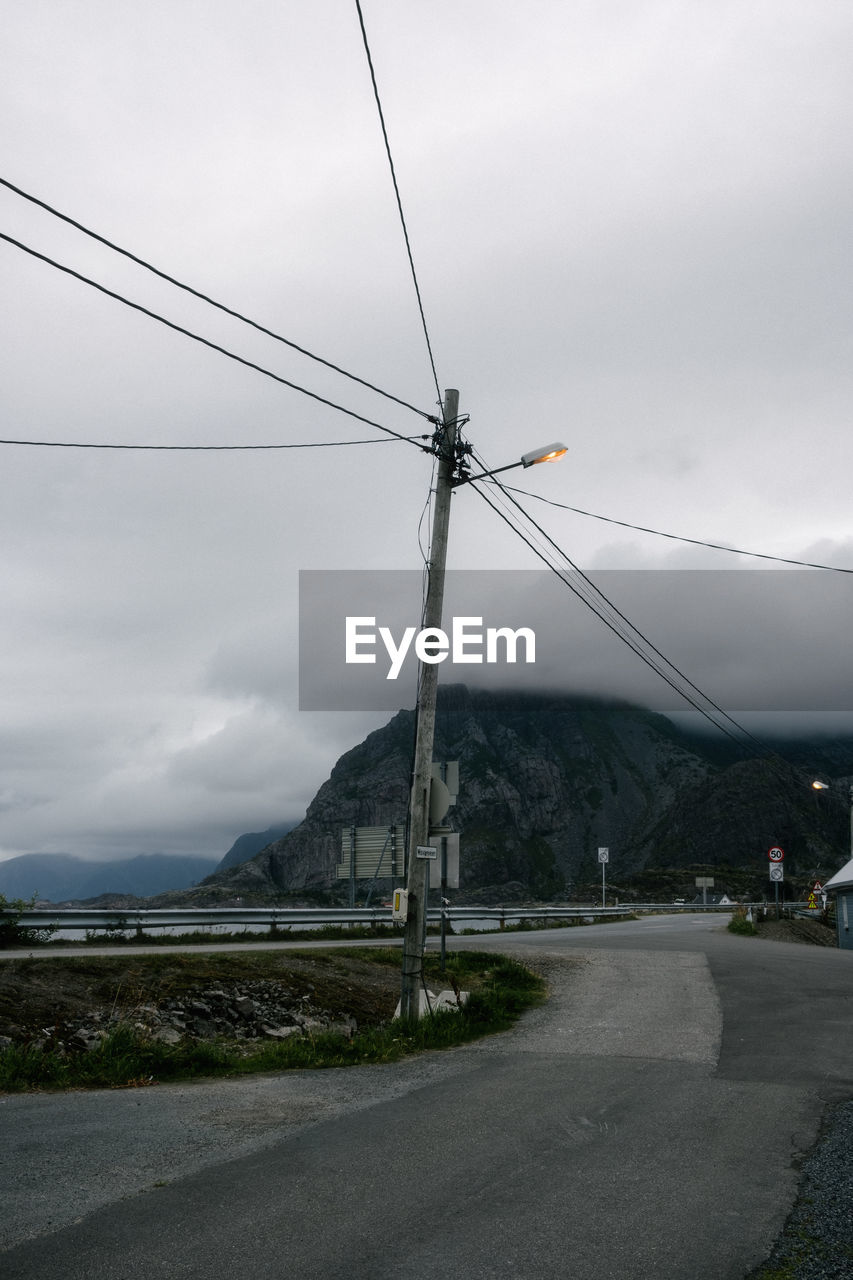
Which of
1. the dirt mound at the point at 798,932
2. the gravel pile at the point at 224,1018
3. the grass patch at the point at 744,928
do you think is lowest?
the dirt mound at the point at 798,932

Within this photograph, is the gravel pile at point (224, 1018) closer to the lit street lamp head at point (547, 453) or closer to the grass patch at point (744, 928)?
the lit street lamp head at point (547, 453)

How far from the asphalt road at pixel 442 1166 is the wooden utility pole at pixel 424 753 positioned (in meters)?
1.54

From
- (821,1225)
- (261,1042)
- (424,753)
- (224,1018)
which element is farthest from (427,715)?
(821,1225)

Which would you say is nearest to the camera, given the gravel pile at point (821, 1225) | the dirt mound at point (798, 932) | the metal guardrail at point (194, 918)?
the gravel pile at point (821, 1225)

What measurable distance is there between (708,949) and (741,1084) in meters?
15.0

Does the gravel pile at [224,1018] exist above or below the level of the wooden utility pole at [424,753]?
below

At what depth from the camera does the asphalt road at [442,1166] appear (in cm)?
497

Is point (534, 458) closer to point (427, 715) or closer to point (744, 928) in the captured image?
point (427, 715)

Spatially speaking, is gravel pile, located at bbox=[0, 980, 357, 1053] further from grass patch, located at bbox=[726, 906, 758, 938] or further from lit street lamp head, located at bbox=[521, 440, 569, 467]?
grass patch, located at bbox=[726, 906, 758, 938]

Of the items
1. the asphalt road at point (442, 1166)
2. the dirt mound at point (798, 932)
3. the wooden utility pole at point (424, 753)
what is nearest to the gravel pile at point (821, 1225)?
the asphalt road at point (442, 1166)

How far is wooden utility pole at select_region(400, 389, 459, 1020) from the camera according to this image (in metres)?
12.8

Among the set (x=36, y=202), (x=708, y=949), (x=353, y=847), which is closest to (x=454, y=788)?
(x=36, y=202)

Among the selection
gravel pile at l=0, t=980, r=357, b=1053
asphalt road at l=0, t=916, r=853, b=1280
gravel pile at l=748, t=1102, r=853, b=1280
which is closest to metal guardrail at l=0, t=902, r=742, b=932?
gravel pile at l=0, t=980, r=357, b=1053

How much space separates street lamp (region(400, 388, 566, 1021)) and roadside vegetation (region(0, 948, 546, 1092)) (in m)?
0.71
